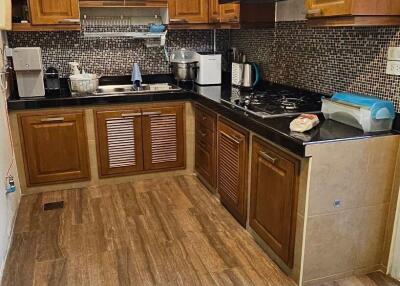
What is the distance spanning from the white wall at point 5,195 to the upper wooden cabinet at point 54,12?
1.05 feet

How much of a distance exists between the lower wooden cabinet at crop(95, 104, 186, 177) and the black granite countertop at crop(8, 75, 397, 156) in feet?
0.36

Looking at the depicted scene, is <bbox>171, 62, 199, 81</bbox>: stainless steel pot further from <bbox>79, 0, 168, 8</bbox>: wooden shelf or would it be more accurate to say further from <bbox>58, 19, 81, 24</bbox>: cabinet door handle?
<bbox>58, 19, 81, 24</bbox>: cabinet door handle

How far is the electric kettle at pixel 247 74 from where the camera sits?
3.33 metres

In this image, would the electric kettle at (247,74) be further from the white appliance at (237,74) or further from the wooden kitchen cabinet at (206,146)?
the wooden kitchen cabinet at (206,146)

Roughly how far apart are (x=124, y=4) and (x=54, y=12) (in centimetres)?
60

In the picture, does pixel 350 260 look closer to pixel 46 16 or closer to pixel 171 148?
pixel 171 148

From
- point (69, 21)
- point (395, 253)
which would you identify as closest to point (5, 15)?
point (69, 21)

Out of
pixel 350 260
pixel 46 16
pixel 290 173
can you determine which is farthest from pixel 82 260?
pixel 46 16

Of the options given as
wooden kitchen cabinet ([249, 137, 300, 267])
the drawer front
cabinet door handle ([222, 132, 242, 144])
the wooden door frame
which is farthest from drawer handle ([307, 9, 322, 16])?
the drawer front

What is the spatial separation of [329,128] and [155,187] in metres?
1.82

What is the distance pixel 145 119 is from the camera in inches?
135

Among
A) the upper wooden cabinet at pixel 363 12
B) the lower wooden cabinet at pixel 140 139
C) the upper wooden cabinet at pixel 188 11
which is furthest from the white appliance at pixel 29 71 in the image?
the upper wooden cabinet at pixel 363 12

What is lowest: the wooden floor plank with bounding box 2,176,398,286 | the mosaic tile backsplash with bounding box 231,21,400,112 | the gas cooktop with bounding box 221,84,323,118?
the wooden floor plank with bounding box 2,176,398,286

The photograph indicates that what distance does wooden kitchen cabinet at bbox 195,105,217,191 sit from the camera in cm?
312
